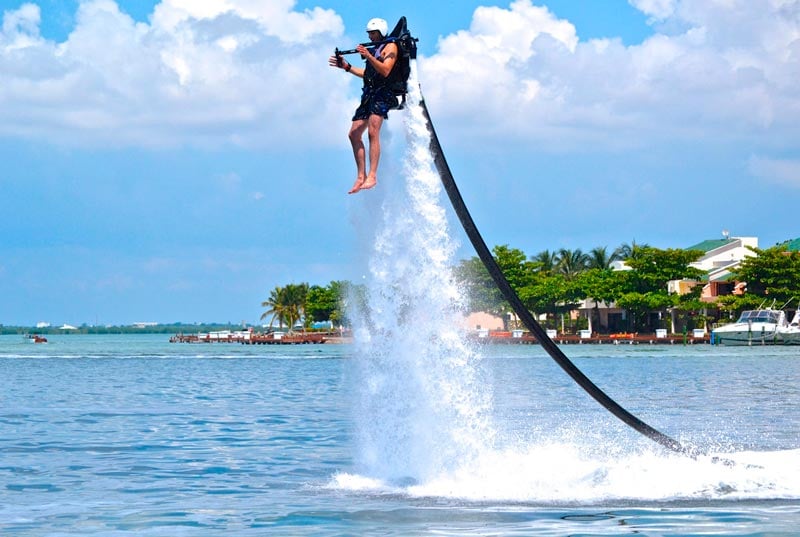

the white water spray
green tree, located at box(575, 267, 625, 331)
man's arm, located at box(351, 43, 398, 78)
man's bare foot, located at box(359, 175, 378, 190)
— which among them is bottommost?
the white water spray

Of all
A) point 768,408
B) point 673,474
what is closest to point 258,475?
point 673,474

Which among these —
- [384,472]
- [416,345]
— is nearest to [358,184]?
[416,345]

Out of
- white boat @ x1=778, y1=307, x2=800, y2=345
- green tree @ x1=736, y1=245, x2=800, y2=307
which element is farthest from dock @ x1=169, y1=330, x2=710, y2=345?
white boat @ x1=778, y1=307, x2=800, y2=345

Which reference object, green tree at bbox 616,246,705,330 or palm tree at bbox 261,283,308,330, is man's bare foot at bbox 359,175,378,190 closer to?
green tree at bbox 616,246,705,330

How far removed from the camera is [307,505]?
17.3m

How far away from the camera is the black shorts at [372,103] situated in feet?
44.8

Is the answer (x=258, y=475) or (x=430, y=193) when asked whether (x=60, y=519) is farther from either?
(x=430, y=193)

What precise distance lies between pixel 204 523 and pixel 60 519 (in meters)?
2.13

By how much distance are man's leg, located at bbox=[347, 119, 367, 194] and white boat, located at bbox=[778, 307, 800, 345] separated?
329 feet

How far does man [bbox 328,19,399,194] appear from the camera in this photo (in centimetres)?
1337

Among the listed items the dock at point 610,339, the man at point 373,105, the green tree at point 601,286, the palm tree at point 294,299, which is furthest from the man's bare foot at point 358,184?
the palm tree at point 294,299

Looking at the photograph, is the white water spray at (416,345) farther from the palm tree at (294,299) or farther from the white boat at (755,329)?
the palm tree at (294,299)

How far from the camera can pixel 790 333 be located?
4269 inches

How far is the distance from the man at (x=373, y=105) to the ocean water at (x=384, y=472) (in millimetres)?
3452
